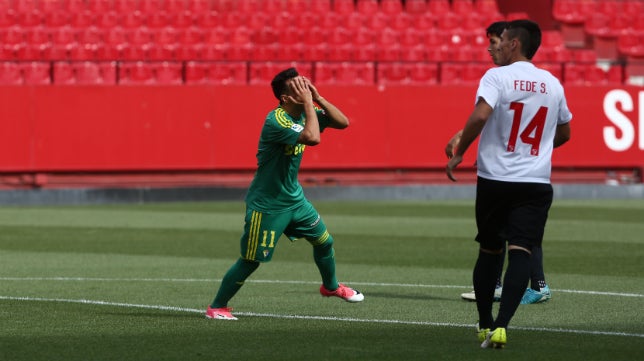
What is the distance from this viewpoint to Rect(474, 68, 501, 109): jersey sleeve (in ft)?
25.5

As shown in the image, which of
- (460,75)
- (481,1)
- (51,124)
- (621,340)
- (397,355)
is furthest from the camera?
(481,1)

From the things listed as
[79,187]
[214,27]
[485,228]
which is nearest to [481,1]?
[214,27]

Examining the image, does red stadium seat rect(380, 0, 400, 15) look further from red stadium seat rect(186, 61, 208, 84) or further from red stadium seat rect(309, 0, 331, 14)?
red stadium seat rect(186, 61, 208, 84)

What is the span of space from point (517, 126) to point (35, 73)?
17811 millimetres

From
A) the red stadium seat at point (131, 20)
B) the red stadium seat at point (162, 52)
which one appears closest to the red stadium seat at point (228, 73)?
the red stadium seat at point (162, 52)

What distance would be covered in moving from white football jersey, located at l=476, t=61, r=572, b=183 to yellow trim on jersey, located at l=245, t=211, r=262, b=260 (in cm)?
199

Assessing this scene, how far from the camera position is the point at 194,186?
983 inches

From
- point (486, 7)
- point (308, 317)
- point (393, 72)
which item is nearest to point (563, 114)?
point (308, 317)

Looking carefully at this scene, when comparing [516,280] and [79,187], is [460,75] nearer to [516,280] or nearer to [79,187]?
[79,187]

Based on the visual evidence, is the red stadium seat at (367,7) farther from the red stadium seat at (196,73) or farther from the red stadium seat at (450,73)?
the red stadium seat at (196,73)

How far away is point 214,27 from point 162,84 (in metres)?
3.46

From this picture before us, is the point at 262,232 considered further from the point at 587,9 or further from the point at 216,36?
the point at 587,9

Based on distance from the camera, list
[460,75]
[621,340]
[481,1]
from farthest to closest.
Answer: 1. [481,1]
2. [460,75]
3. [621,340]

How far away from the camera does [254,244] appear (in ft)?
30.6
